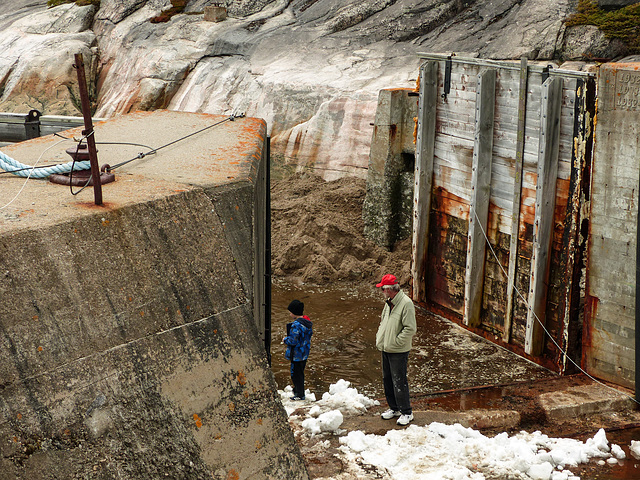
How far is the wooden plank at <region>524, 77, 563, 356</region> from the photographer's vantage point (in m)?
7.59

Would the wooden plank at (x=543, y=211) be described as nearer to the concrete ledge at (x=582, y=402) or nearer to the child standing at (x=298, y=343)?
the concrete ledge at (x=582, y=402)

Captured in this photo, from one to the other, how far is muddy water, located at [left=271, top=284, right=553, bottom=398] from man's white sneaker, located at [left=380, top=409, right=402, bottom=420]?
2.82ft

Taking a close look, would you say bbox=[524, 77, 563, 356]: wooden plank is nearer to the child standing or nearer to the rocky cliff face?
the child standing

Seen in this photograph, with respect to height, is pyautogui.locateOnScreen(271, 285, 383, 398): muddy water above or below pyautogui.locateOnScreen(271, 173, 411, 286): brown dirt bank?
below

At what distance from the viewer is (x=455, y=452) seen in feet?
19.4

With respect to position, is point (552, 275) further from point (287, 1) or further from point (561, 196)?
point (287, 1)

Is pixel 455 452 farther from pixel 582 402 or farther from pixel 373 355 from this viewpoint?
pixel 373 355

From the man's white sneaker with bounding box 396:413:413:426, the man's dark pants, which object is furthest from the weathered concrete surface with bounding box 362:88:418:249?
the man's white sneaker with bounding box 396:413:413:426

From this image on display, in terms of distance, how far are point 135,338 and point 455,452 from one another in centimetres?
331

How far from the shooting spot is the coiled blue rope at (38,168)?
422 centimetres

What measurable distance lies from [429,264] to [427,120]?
1867 millimetres

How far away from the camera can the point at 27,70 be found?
19375 millimetres

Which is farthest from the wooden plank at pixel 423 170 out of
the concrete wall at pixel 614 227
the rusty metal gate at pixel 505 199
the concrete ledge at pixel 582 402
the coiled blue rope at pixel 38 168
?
the coiled blue rope at pixel 38 168

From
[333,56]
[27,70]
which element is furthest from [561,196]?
[27,70]
